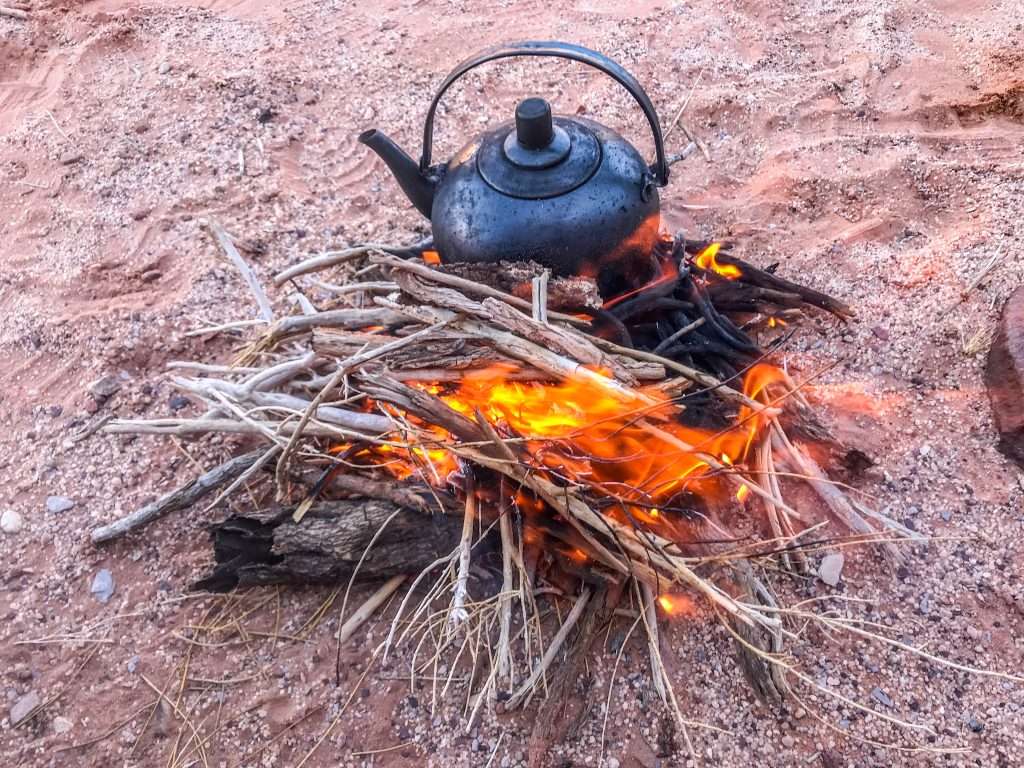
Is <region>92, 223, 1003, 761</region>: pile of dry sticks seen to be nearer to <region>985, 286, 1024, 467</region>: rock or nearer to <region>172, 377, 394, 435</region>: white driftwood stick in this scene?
<region>172, 377, 394, 435</region>: white driftwood stick

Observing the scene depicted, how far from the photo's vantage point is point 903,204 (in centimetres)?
339

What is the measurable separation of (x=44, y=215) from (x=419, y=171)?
8.60ft

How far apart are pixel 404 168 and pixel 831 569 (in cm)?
198

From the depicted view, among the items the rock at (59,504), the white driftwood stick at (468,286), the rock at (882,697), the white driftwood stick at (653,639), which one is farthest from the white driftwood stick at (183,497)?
the rock at (882,697)

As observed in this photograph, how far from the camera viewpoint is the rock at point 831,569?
7.00ft

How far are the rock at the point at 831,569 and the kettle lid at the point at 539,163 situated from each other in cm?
145

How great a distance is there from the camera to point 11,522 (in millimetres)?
2525

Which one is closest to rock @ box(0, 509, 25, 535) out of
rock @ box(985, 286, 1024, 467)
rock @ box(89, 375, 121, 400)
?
rock @ box(89, 375, 121, 400)

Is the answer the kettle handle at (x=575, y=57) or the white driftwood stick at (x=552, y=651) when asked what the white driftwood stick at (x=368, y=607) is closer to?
the white driftwood stick at (x=552, y=651)

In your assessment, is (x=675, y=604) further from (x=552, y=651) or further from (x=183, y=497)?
(x=183, y=497)

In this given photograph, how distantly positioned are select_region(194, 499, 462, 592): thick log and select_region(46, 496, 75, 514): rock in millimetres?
829

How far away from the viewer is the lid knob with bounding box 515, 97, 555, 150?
6.74 feet

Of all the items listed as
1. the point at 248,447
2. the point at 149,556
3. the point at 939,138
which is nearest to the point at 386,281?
the point at 248,447

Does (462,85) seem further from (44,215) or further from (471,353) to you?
(471,353)
